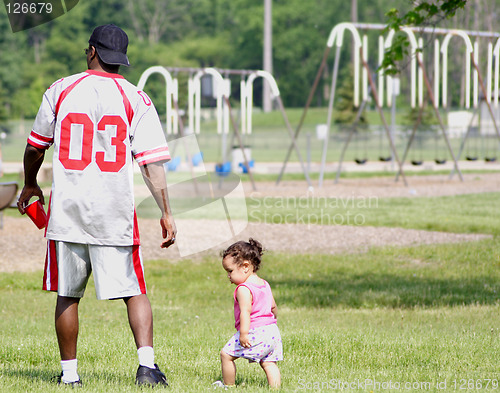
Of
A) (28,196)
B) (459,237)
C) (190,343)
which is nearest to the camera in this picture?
(28,196)

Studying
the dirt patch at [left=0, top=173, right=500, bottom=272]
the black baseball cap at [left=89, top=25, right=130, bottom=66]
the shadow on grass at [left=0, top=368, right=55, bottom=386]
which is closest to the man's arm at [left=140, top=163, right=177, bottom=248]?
the black baseball cap at [left=89, top=25, right=130, bottom=66]

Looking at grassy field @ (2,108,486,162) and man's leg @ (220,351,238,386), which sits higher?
man's leg @ (220,351,238,386)

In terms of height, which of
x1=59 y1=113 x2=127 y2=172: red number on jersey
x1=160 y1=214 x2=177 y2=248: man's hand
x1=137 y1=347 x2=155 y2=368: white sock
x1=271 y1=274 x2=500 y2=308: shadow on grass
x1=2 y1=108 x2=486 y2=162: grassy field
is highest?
x1=59 y1=113 x2=127 y2=172: red number on jersey

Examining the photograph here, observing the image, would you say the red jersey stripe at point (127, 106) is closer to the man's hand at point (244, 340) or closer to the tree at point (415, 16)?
the man's hand at point (244, 340)

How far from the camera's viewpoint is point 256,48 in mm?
82688

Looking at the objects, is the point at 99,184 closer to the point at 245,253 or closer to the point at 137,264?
the point at 137,264

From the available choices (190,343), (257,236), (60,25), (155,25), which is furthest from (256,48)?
(190,343)

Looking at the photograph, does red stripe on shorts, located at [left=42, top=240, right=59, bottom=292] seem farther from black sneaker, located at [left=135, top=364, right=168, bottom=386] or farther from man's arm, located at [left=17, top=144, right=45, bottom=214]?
black sneaker, located at [left=135, top=364, right=168, bottom=386]

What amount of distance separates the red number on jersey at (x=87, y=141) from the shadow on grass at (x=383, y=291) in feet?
13.4

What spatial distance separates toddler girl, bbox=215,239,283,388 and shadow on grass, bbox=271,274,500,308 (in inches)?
143

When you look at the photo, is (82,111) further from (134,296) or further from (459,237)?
(459,237)

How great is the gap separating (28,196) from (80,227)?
20.2 inches

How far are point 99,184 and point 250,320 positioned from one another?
102 cm

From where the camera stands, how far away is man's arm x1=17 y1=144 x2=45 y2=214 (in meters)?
4.16
